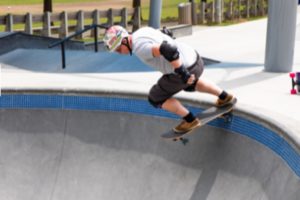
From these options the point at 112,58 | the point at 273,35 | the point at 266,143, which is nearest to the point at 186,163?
the point at 266,143

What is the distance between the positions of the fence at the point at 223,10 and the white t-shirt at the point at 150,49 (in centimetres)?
2250

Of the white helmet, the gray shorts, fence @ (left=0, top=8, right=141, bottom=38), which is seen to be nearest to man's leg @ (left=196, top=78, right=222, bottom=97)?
the gray shorts

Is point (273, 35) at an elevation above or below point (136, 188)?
above

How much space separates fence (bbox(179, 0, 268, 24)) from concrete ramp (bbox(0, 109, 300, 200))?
70.1ft

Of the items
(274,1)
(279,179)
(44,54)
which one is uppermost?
(274,1)

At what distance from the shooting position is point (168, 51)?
22.5 feet

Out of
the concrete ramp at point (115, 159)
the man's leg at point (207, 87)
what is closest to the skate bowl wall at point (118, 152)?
the concrete ramp at point (115, 159)

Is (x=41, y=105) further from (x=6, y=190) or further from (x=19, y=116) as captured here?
(x=6, y=190)

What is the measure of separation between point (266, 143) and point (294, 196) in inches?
54.2

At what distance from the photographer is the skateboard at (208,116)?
7.60 meters

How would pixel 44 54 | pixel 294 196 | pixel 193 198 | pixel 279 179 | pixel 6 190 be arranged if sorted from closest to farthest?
pixel 294 196
pixel 279 179
pixel 193 198
pixel 6 190
pixel 44 54

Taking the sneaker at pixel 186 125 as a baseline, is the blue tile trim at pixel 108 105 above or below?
below

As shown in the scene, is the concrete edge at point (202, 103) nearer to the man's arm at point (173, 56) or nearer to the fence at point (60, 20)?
the man's arm at point (173, 56)

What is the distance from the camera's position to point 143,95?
29.4 feet
